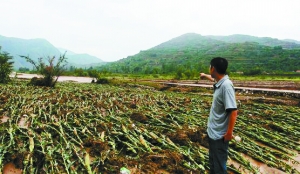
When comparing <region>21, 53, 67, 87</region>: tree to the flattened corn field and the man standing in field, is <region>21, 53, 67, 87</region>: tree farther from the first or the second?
the man standing in field

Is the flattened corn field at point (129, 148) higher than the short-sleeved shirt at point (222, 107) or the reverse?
A: the reverse

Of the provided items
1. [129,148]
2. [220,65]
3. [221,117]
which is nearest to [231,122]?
[221,117]

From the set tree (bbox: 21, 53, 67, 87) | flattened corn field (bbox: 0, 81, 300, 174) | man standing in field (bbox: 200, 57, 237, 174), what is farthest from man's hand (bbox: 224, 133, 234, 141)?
tree (bbox: 21, 53, 67, 87)

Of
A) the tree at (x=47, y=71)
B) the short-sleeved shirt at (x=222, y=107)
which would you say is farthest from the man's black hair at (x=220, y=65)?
the tree at (x=47, y=71)

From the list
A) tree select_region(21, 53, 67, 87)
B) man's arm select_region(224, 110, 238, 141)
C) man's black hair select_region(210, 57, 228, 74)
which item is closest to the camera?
man's arm select_region(224, 110, 238, 141)

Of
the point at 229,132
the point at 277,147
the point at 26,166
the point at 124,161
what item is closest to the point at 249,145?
the point at 277,147

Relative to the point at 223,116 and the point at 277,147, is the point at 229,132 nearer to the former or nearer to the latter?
the point at 223,116

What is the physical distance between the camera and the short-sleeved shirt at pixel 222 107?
3172 mm

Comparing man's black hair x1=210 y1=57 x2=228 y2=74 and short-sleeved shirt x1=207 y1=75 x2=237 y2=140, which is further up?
man's black hair x1=210 y1=57 x2=228 y2=74

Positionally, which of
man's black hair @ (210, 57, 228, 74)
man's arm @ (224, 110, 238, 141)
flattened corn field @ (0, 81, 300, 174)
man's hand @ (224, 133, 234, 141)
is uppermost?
man's black hair @ (210, 57, 228, 74)

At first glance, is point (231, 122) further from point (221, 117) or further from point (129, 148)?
point (129, 148)

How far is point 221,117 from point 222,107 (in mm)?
146

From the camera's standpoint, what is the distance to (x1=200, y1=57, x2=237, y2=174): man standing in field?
3.19 meters

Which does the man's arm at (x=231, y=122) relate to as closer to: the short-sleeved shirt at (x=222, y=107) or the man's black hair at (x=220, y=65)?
the short-sleeved shirt at (x=222, y=107)
